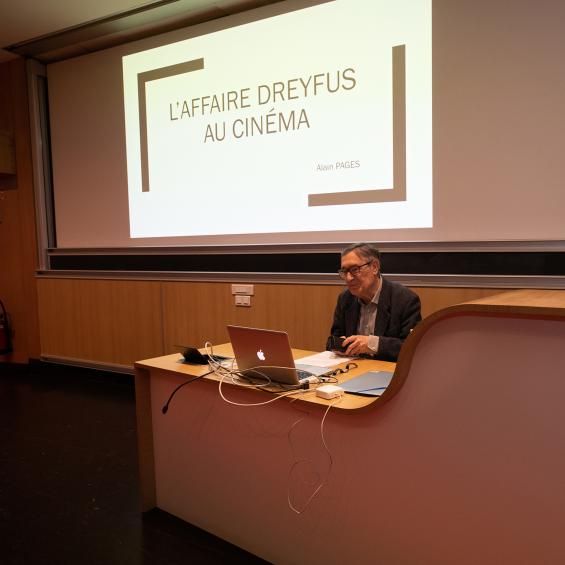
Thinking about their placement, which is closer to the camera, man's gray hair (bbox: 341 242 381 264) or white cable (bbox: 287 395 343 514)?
white cable (bbox: 287 395 343 514)

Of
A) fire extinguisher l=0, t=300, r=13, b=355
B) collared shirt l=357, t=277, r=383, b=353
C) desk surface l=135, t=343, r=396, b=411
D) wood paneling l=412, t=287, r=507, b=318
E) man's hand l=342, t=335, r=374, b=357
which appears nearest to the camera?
desk surface l=135, t=343, r=396, b=411

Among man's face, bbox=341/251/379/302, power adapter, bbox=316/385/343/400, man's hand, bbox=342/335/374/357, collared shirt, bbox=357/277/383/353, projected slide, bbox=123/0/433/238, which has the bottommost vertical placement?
power adapter, bbox=316/385/343/400

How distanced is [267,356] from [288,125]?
7.38ft

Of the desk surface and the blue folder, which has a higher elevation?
the blue folder

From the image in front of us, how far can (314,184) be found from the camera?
350cm

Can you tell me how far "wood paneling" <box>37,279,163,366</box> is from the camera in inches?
174

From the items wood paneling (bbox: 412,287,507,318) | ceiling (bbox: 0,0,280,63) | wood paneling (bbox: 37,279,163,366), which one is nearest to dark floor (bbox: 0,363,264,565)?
wood paneling (bbox: 37,279,163,366)

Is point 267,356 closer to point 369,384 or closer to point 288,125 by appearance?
point 369,384

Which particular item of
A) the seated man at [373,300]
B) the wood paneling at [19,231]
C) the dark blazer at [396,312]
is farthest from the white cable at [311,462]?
the wood paneling at [19,231]

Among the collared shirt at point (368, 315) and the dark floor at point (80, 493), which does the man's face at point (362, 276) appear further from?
the dark floor at point (80, 493)

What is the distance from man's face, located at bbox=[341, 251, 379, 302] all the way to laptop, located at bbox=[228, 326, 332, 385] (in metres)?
0.60

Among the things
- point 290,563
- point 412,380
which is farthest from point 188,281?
point 412,380

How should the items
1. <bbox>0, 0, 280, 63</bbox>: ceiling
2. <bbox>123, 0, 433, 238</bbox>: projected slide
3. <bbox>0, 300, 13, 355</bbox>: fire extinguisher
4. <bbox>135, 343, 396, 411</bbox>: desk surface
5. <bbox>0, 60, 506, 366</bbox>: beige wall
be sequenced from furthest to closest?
1. <bbox>0, 300, 13, 355</bbox>: fire extinguisher
2. <bbox>0, 0, 280, 63</bbox>: ceiling
3. <bbox>0, 60, 506, 366</bbox>: beige wall
4. <bbox>123, 0, 433, 238</bbox>: projected slide
5. <bbox>135, 343, 396, 411</bbox>: desk surface

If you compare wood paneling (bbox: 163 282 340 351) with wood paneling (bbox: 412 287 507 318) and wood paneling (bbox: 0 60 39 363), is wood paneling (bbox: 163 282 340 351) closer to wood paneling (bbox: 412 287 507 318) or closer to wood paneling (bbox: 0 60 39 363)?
wood paneling (bbox: 412 287 507 318)
